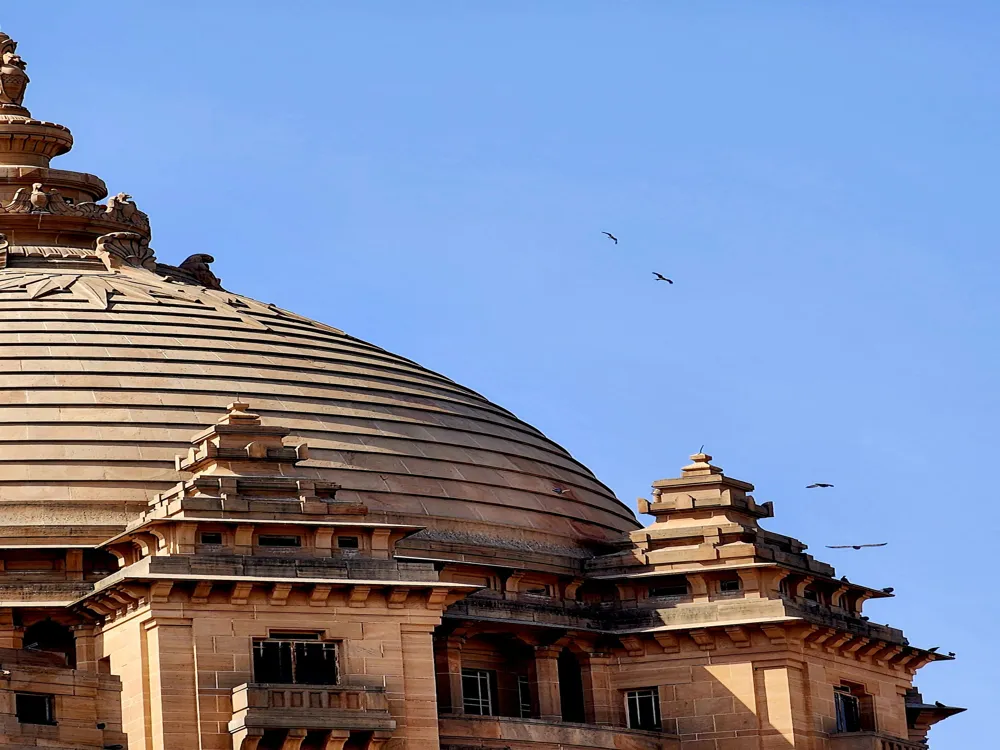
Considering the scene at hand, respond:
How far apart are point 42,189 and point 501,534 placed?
646 inches

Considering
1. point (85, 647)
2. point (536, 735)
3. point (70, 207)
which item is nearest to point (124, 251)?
point (70, 207)

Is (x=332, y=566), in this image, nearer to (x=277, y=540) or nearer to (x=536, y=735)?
(x=277, y=540)

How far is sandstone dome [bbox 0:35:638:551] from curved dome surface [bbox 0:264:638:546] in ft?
0.15

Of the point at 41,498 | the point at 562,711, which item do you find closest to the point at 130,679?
the point at 41,498

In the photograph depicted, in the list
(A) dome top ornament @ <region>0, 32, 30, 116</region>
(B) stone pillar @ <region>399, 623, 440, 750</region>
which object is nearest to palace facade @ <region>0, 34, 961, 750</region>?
(B) stone pillar @ <region>399, 623, 440, 750</region>

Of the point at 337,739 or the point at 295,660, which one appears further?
the point at 295,660

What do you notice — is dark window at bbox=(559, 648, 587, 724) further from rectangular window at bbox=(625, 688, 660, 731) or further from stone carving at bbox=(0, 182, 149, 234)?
stone carving at bbox=(0, 182, 149, 234)

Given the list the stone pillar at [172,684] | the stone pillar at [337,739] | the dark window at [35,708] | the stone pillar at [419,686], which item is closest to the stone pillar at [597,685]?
the stone pillar at [419,686]

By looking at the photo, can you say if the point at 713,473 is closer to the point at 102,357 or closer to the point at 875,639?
the point at 875,639

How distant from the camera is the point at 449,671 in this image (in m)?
68.5

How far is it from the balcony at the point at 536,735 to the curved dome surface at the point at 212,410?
5911mm

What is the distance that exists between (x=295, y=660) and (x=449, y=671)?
283 inches

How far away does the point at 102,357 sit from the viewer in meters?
72.6

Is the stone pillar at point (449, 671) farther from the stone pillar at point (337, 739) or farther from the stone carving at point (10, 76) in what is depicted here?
the stone carving at point (10, 76)
